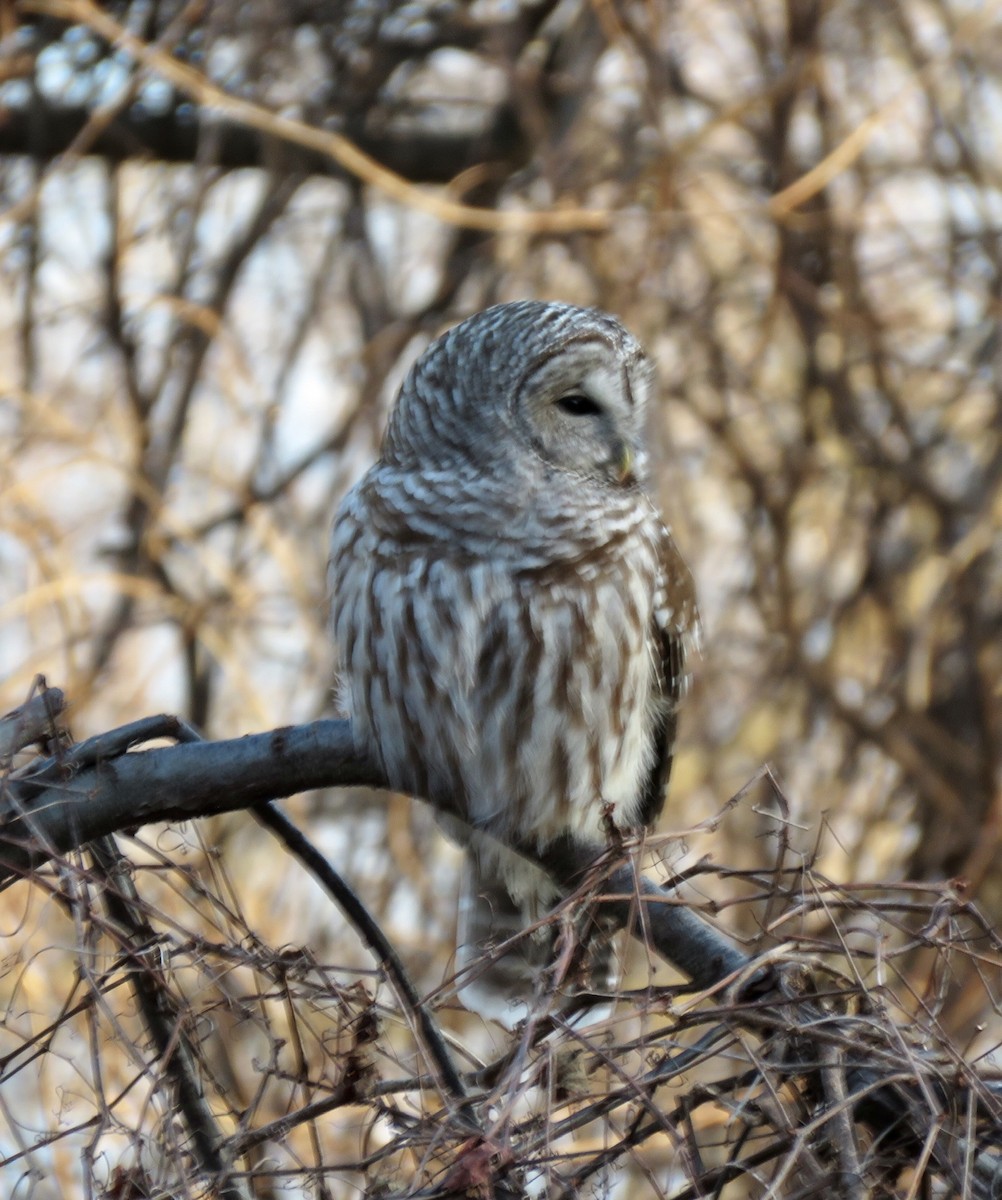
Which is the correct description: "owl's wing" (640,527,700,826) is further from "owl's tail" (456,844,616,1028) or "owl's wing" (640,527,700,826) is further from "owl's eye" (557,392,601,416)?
"owl's tail" (456,844,616,1028)

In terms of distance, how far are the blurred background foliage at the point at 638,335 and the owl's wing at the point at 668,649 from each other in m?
1.73

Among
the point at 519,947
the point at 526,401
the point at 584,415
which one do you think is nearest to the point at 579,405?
the point at 584,415

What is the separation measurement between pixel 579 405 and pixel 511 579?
1.54ft

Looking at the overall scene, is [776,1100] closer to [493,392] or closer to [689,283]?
[493,392]

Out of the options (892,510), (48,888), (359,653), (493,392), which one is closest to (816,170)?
(892,510)

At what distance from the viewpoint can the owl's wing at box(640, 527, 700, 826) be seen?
356cm

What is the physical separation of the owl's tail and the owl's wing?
448 mm

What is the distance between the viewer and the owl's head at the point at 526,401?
3.35m

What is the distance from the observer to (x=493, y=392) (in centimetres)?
337

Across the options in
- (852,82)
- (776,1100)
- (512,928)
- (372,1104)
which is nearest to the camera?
(776,1100)

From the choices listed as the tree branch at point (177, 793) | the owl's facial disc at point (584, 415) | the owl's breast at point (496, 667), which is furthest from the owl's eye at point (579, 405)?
the tree branch at point (177, 793)

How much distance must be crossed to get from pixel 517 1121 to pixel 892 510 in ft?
15.2

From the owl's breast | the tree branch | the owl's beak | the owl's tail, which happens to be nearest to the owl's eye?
the owl's beak

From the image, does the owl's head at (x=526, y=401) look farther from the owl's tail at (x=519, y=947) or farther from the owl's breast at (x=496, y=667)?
the owl's tail at (x=519, y=947)
